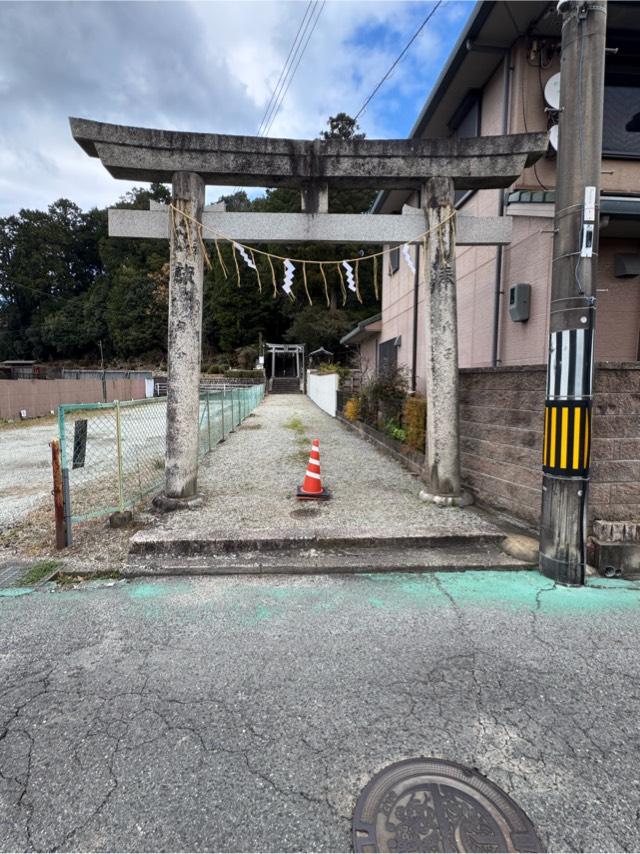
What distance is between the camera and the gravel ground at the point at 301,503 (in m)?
4.39

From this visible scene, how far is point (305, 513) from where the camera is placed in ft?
16.3

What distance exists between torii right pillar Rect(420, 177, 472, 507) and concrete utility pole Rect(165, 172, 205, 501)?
2.61 m

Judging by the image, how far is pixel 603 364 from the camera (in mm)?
3779

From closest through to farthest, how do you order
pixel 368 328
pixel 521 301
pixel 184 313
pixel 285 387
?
pixel 184 313, pixel 521 301, pixel 368 328, pixel 285 387

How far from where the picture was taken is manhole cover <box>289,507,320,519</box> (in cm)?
486

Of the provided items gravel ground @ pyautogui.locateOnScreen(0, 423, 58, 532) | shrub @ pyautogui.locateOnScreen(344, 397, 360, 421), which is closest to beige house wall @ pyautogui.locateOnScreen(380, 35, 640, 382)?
shrub @ pyautogui.locateOnScreen(344, 397, 360, 421)

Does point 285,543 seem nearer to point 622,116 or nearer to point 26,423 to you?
point 622,116

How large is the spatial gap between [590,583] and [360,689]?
7.46ft

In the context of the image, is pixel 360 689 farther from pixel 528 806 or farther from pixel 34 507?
pixel 34 507

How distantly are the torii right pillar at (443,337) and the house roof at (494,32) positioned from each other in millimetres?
2405

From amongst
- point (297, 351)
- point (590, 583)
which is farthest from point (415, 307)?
point (297, 351)

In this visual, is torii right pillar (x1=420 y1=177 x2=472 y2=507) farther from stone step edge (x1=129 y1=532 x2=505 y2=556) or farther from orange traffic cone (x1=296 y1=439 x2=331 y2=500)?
orange traffic cone (x1=296 y1=439 x2=331 y2=500)

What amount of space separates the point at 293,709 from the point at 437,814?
76cm

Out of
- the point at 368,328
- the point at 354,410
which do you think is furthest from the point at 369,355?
the point at 354,410
